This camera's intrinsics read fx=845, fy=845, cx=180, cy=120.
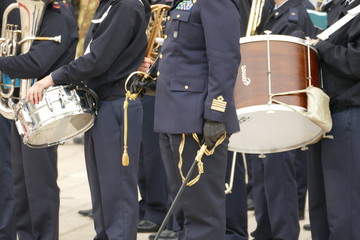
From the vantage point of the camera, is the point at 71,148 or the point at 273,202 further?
the point at 71,148

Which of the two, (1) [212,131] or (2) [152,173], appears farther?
(2) [152,173]

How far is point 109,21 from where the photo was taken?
5.57 meters

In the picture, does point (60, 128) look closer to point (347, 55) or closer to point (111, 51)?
point (111, 51)

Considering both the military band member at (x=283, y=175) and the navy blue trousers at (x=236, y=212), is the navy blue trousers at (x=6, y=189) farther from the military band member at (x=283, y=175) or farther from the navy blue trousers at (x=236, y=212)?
the military band member at (x=283, y=175)

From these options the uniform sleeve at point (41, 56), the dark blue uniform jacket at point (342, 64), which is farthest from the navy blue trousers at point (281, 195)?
the uniform sleeve at point (41, 56)

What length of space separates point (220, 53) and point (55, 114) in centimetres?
133

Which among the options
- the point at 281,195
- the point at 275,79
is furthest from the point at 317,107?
the point at 281,195

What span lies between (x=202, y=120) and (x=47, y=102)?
123 cm

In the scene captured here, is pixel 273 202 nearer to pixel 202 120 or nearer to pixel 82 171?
pixel 202 120

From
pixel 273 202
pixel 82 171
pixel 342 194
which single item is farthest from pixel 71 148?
pixel 342 194

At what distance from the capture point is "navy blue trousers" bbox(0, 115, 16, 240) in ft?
21.1

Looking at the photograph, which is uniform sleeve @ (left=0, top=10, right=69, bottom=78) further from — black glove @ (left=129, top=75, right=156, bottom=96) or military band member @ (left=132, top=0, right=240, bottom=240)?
military band member @ (left=132, top=0, right=240, bottom=240)

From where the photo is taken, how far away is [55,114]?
5445 millimetres

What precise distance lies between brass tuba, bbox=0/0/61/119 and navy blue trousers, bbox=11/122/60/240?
0.70ft
